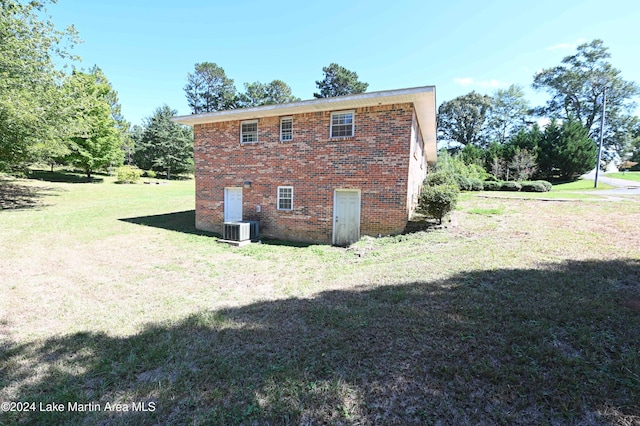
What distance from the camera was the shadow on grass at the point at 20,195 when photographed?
54.0 ft

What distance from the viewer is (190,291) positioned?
5.87 meters

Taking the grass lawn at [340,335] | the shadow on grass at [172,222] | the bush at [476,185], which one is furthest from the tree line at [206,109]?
the grass lawn at [340,335]

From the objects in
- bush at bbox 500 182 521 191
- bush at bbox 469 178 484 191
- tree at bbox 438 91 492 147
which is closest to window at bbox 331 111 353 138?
bush at bbox 469 178 484 191

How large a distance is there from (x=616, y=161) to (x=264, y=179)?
54484 millimetres

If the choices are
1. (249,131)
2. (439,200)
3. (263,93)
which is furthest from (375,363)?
(263,93)

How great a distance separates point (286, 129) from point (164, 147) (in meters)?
33.4

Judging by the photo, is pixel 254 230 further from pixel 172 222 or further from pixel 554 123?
pixel 554 123

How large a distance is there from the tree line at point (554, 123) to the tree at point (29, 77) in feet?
117

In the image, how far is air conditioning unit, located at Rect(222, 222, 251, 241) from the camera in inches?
402

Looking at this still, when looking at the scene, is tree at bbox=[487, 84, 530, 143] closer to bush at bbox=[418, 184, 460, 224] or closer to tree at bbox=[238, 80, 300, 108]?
tree at bbox=[238, 80, 300, 108]

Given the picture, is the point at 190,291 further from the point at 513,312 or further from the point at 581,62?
the point at 581,62

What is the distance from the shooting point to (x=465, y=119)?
158 feet

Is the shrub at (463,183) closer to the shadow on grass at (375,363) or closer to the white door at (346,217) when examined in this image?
the white door at (346,217)

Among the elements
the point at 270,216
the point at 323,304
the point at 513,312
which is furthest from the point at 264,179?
the point at 513,312
